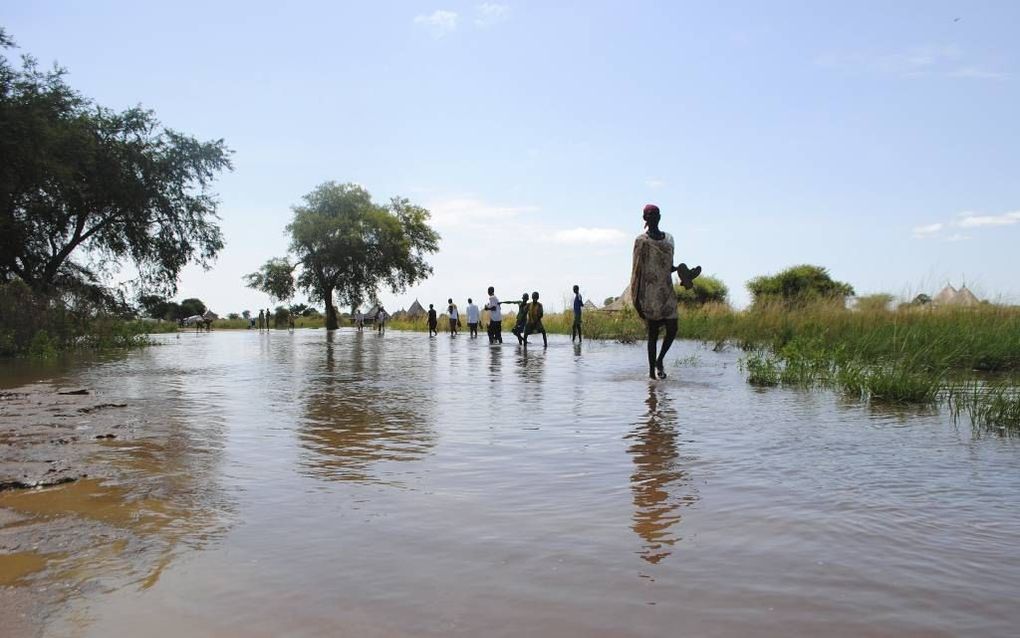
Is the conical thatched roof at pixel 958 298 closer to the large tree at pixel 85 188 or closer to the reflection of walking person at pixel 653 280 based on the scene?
the reflection of walking person at pixel 653 280

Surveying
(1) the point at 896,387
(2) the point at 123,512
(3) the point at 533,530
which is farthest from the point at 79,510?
(1) the point at 896,387

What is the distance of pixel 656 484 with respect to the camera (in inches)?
154

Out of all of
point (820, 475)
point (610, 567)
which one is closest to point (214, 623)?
point (610, 567)

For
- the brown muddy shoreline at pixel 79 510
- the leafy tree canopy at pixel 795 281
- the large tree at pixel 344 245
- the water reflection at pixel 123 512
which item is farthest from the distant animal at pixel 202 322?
the water reflection at pixel 123 512

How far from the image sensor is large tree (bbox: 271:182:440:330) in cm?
5772

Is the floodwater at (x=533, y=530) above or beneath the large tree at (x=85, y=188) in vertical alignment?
beneath

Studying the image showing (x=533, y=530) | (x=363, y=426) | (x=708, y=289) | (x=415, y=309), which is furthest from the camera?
(x=415, y=309)

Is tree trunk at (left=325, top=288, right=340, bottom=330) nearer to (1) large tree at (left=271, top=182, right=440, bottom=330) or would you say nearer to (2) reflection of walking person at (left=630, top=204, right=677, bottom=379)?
(1) large tree at (left=271, top=182, right=440, bottom=330)

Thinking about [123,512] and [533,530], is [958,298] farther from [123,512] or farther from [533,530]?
[123,512]

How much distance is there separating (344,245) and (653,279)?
50292 mm

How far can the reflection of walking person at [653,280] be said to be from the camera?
994 cm

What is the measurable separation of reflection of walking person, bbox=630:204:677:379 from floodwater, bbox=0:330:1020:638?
363 centimetres

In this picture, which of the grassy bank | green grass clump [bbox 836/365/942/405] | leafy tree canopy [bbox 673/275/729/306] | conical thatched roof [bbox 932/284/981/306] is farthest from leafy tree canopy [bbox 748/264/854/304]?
green grass clump [bbox 836/365/942/405]

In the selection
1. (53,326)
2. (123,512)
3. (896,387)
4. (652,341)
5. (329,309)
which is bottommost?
(123,512)
